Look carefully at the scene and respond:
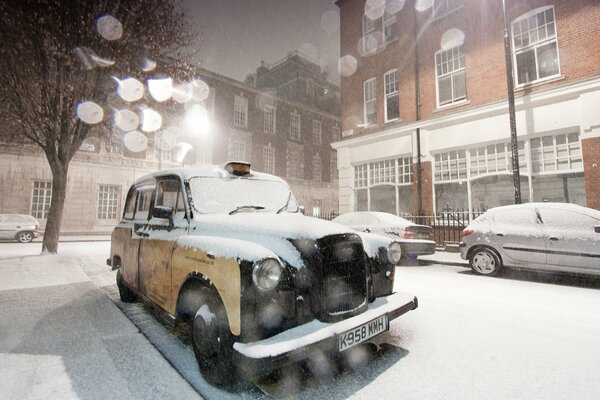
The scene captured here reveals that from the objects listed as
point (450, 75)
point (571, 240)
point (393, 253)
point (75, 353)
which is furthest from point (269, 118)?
point (75, 353)

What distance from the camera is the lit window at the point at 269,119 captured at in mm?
32656

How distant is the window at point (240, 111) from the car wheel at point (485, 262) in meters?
26.3

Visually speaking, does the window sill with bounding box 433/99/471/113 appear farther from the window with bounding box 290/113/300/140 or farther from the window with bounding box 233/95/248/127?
the window with bounding box 290/113/300/140

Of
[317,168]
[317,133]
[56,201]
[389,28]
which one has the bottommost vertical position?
[56,201]

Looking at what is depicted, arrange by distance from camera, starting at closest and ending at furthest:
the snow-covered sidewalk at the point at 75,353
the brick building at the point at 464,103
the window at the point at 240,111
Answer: the snow-covered sidewalk at the point at 75,353 → the brick building at the point at 464,103 → the window at the point at 240,111

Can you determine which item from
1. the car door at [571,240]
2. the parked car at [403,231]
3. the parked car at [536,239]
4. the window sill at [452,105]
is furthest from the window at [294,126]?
the car door at [571,240]

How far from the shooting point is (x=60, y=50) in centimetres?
1033

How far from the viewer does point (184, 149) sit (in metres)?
26.5

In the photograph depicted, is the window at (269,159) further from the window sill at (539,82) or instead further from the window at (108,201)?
the window sill at (539,82)

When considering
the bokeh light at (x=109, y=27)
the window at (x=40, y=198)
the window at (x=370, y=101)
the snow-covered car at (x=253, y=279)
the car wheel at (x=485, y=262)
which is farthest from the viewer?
the window at (x=40, y=198)

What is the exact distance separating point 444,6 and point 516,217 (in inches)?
422

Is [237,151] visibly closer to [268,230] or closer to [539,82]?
[539,82]

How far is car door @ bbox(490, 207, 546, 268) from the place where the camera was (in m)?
6.54

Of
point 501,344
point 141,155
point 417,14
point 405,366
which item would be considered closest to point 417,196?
point 417,14
